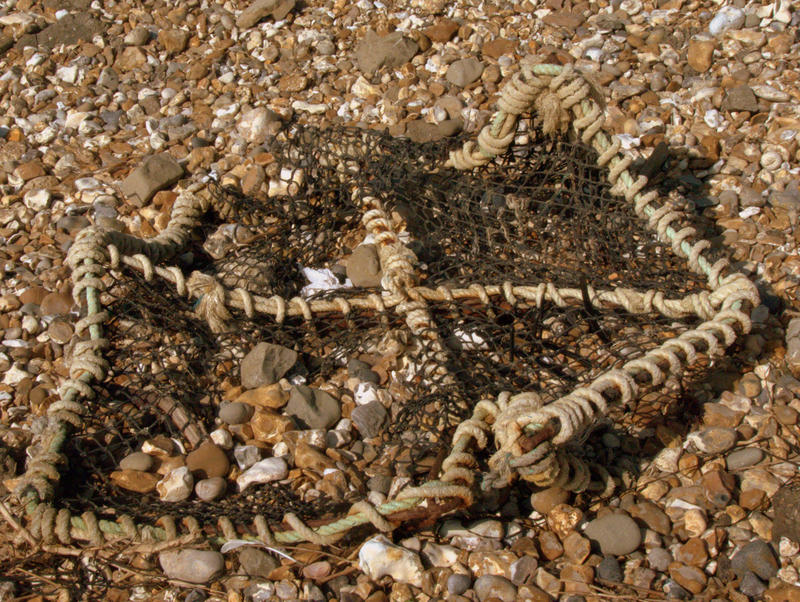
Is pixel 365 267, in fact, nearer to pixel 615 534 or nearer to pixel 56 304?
pixel 56 304

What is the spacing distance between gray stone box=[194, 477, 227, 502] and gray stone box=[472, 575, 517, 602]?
0.80m

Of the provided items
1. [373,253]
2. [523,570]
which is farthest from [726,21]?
[523,570]

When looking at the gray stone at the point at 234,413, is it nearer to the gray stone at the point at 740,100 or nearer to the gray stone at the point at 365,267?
the gray stone at the point at 365,267

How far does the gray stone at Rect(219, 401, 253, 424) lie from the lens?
2.64 meters

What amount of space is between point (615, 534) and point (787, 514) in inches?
17.4

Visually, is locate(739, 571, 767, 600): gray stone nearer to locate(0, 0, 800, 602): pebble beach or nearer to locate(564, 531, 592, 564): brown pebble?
locate(0, 0, 800, 602): pebble beach

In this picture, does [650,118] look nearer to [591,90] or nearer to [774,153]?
[774,153]

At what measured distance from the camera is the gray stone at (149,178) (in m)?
3.68

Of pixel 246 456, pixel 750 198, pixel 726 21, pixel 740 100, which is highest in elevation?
pixel 726 21

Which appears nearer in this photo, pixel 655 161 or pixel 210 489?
pixel 210 489

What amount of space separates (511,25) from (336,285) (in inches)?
82.9

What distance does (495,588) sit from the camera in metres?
2.04

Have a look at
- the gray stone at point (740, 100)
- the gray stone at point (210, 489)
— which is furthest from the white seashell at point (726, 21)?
the gray stone at point (210, 489)

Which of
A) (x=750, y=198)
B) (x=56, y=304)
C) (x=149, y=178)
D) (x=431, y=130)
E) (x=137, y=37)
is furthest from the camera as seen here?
(x=137, y=37)
